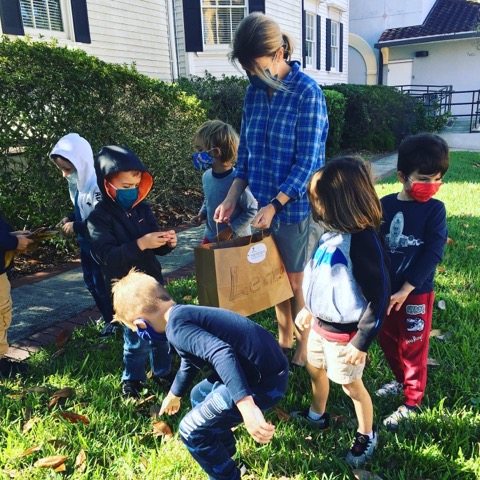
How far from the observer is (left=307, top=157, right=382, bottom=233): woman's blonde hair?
1979 mm

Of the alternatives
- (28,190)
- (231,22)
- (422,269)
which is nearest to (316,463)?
(422,269)

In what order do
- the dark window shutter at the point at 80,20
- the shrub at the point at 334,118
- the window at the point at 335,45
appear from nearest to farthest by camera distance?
the dark window shutter at the point at 80,20
the shrub at the point at 334,118
the window at the point at 335,45

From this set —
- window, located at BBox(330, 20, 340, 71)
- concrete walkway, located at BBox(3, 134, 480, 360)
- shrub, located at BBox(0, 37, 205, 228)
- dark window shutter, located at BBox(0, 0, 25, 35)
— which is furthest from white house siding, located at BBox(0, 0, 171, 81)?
window, located at BBox(330, 20, 340, 71)

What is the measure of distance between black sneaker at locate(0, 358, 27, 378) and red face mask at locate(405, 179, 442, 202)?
102 inches

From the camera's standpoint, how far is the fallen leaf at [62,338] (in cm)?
342

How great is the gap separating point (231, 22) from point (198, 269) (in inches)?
468

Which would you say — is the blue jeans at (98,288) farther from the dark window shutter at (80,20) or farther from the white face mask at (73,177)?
the dark window shutter at (80,20)

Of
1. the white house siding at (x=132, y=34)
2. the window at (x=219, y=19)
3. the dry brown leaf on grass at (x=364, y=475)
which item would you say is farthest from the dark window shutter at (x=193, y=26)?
the dry brown leaf on grass at (x=364, y=475)

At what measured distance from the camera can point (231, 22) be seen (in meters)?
12.9

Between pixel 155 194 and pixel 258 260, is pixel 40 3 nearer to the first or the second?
pixel 155 194

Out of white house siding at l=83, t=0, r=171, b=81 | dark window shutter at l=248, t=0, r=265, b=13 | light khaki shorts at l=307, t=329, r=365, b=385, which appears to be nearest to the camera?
light khaki shorts at l=307, t=329, r=365, b=385

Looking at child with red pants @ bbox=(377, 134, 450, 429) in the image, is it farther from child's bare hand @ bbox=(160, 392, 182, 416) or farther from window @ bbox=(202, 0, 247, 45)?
window @ bbox=(202, 0, 247, 45)

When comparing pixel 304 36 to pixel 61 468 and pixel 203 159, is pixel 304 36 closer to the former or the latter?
pixel 203 159

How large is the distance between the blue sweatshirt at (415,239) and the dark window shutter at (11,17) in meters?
7.85
